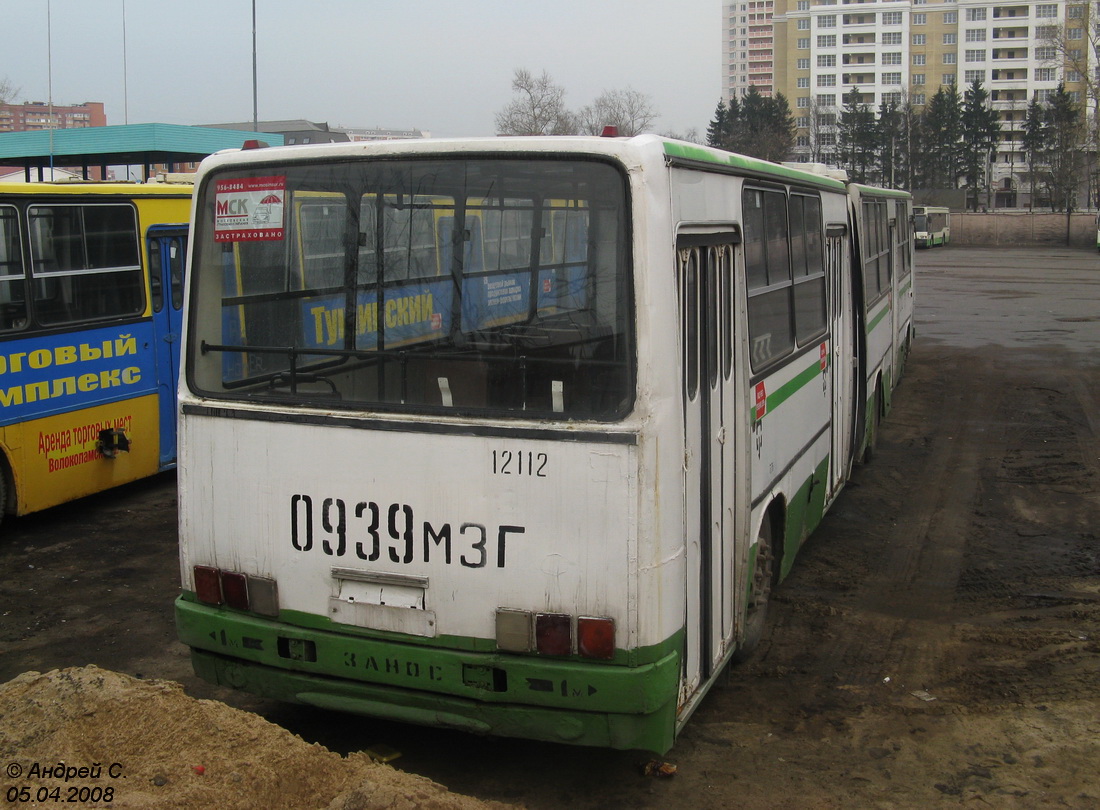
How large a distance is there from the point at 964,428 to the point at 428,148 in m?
10.5

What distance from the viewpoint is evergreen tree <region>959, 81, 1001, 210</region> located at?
99750 mm

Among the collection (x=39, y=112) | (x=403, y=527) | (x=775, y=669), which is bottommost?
(x=775, y=669)

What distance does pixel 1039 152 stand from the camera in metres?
90.6

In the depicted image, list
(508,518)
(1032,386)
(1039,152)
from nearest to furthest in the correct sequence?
(508,518) < (1032,386) < (1039,152)

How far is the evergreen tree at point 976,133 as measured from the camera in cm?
9975

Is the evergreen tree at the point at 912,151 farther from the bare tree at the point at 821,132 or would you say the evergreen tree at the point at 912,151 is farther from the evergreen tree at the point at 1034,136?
the evergreen tree at the point at 1034,136

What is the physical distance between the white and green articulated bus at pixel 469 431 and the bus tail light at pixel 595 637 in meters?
0.01

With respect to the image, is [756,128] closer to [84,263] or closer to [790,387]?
[84,263]

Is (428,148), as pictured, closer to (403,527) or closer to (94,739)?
(403,527)

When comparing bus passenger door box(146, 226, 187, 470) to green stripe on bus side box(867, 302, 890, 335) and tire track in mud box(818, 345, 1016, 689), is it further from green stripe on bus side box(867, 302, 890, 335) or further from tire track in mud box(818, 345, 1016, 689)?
green stripe on bus side box(867, 302, 890, 335)

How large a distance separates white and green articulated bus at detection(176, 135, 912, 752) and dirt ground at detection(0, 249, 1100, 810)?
0.54 meters

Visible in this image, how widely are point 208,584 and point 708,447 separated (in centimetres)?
224

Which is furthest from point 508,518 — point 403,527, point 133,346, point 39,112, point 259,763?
point 39,112

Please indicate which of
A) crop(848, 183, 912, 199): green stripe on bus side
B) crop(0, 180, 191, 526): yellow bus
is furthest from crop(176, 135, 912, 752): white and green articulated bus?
crop(848, 183, 912, 199): green stripe on bus side
